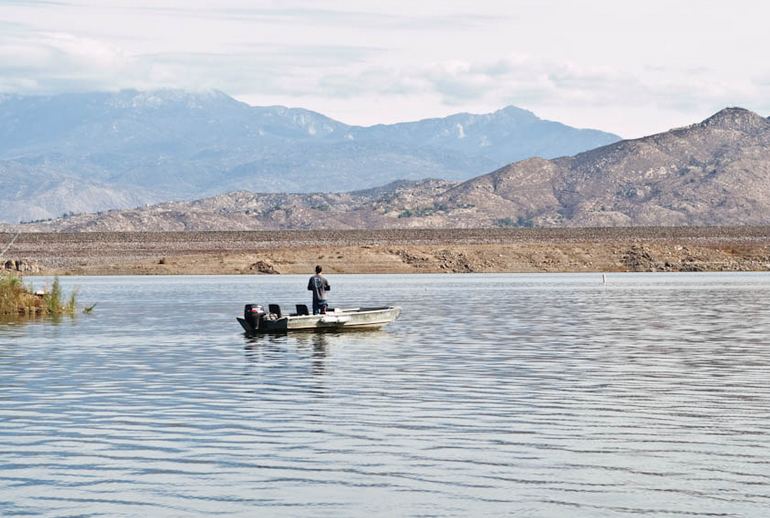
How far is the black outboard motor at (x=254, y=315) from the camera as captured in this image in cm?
4241

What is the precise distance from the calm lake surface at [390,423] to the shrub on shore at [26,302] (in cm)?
1078

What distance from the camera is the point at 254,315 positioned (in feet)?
139

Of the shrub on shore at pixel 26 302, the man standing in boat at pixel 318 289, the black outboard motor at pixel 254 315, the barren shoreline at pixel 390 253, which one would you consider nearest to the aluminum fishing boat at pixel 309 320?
the black outboard motor at pixel 254 315

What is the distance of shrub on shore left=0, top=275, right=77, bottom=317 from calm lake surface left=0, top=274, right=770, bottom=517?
35.4 ft

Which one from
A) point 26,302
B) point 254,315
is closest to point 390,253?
point 26,302

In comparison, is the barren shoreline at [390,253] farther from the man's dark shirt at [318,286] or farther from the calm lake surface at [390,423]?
the calm lake surface at [390,423]

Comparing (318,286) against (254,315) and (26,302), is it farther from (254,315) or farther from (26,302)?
(26,302)

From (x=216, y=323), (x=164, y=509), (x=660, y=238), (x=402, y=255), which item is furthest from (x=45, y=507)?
(x=660, y=238)

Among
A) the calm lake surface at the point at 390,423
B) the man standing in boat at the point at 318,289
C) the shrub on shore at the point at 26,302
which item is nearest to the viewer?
the calm lake surface at the point at 390,423

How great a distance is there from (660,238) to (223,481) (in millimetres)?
145941

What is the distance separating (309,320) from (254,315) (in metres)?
1.92

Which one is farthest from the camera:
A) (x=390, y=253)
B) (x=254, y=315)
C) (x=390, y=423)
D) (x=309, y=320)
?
(x=390, y=253)

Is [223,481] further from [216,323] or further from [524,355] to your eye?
[216,323]

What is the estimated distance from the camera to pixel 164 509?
15.4 m
